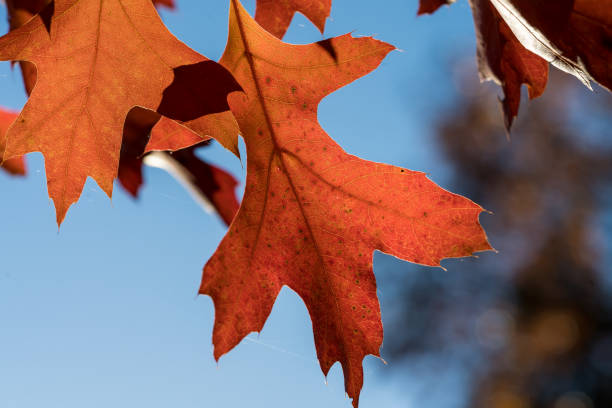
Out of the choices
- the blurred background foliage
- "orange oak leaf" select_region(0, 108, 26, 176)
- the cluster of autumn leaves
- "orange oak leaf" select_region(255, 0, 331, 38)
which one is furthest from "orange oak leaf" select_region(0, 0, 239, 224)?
the blurred background foliage

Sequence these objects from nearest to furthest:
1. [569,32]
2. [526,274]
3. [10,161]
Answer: [569,32], [10,161], [526,274]

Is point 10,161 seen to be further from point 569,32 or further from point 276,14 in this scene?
point 569,32

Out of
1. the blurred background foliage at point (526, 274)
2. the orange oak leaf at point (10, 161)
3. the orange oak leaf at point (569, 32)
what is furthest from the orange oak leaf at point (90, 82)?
the blurred background foliage at point (526, 274)

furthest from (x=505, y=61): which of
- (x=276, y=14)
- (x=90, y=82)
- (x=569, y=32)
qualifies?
(x=90, y=82)

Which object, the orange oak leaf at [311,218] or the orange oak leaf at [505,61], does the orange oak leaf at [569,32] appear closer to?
the orange oak leaf at [505,61]

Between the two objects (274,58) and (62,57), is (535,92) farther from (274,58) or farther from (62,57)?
(62,57)

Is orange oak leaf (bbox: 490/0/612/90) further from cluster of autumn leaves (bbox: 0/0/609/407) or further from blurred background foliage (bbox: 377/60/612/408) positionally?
blurred background foliage (bbox: 377/60/612/408)

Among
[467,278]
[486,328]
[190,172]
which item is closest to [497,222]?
[467,278]
